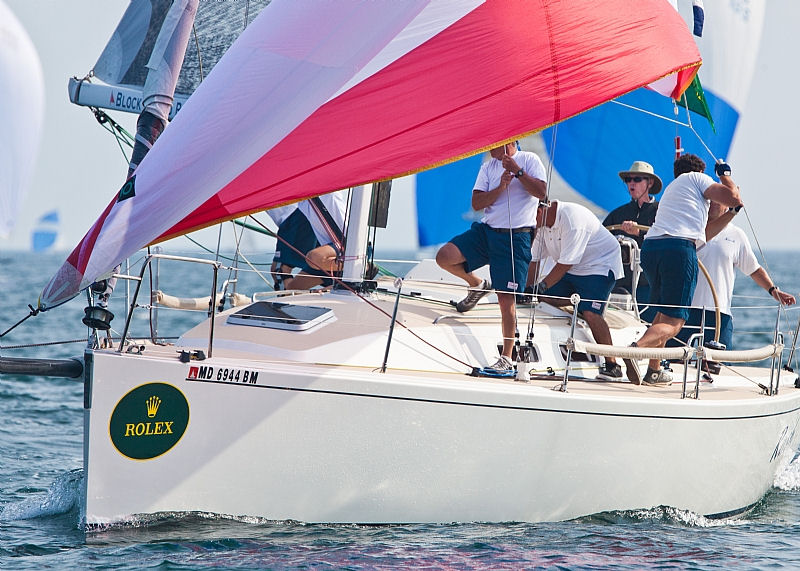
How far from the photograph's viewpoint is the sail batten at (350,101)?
4809 mm

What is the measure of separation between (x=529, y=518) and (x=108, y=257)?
2558 mm

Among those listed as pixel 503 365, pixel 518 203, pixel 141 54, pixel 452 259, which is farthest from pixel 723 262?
pixel 141 54

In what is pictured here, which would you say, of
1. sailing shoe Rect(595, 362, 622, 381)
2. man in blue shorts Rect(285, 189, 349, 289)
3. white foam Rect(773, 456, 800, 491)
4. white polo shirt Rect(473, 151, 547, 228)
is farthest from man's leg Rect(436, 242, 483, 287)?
white foam Rect(773, 456, 800, 491)

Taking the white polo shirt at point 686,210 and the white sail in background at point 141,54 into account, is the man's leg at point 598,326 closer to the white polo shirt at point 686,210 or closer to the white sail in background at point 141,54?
the white polo shirt at point 686,210

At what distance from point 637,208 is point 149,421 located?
4510 millimetres

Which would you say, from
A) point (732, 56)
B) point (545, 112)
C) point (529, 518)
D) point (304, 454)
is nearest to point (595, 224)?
point (545, 112)

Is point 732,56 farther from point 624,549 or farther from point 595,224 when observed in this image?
point 624,549

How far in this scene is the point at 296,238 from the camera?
7855 millimetres

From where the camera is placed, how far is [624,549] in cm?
525

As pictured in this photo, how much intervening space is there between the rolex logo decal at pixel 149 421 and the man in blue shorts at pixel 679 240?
111 inches

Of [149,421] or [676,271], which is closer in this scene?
[149,421]

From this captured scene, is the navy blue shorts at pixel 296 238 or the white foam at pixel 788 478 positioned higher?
the navy blue shorts at pixel 296 238

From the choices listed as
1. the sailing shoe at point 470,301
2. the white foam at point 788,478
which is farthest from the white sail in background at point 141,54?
the white foam at point 788,478

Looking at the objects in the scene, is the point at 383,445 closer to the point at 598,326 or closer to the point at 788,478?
the point at 598,326
